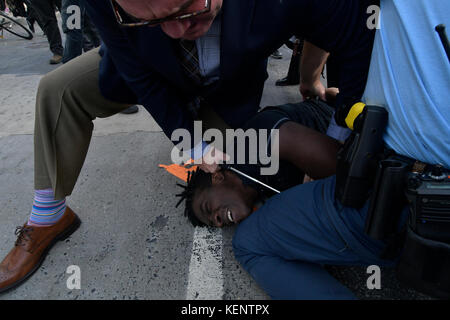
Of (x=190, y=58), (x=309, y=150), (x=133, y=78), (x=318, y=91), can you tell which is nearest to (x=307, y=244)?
(x=309, y=150)

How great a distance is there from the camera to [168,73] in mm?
1419

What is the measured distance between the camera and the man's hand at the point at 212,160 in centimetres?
175

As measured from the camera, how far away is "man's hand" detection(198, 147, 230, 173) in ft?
5.75

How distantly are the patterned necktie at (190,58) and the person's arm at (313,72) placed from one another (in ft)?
3.48

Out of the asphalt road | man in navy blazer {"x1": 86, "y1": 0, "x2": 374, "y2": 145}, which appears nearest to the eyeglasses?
man in navy blazer {"x1": 86, "y1": 0, "x2": 374, "y2": 145}

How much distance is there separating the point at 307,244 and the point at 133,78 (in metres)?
1.13

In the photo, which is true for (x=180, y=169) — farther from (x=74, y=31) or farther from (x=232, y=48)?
(x=74, y=31)

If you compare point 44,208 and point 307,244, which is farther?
point 44,208

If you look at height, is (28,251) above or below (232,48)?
below

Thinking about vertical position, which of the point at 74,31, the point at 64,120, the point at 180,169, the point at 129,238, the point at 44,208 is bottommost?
the point at 129,238

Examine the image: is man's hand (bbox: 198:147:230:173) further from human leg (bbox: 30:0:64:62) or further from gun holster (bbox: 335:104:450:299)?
human leg (bbox: 30:0:64:62)

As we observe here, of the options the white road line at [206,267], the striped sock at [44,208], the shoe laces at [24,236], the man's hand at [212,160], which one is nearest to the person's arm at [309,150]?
the man's hand at [212,160]

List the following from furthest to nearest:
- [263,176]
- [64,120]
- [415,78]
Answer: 1. [263,176]
2. [64,120]
3. [415,78]

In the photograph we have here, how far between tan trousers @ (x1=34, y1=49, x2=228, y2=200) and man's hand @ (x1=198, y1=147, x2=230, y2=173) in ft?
2.07
